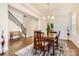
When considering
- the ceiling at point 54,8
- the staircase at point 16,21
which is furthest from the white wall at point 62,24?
the staircase at point 16,21

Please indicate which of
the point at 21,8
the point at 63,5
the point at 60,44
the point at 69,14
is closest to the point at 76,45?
the point at 60,44

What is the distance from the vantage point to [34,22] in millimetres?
2170

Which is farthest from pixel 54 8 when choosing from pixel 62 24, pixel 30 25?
pixel 30 25

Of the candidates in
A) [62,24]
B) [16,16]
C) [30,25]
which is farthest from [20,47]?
[62,24]

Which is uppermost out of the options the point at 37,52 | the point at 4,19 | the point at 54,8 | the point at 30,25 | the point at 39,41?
the point at 54,8

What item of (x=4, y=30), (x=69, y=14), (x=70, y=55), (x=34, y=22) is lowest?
(x=70, y=55)

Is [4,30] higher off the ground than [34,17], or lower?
lower

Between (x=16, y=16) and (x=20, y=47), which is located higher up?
(x=16, y=16)

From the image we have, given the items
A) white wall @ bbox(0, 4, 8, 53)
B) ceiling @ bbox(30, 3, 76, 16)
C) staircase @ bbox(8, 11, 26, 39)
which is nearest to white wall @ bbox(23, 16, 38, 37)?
staircase @ bbox(8, 11, 26, 39)

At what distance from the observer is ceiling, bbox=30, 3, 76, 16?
2105 mm

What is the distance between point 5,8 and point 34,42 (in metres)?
0.80

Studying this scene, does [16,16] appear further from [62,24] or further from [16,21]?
[62,24]

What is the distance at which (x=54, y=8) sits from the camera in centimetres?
211

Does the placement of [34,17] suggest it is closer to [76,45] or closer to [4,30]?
[4,30]
